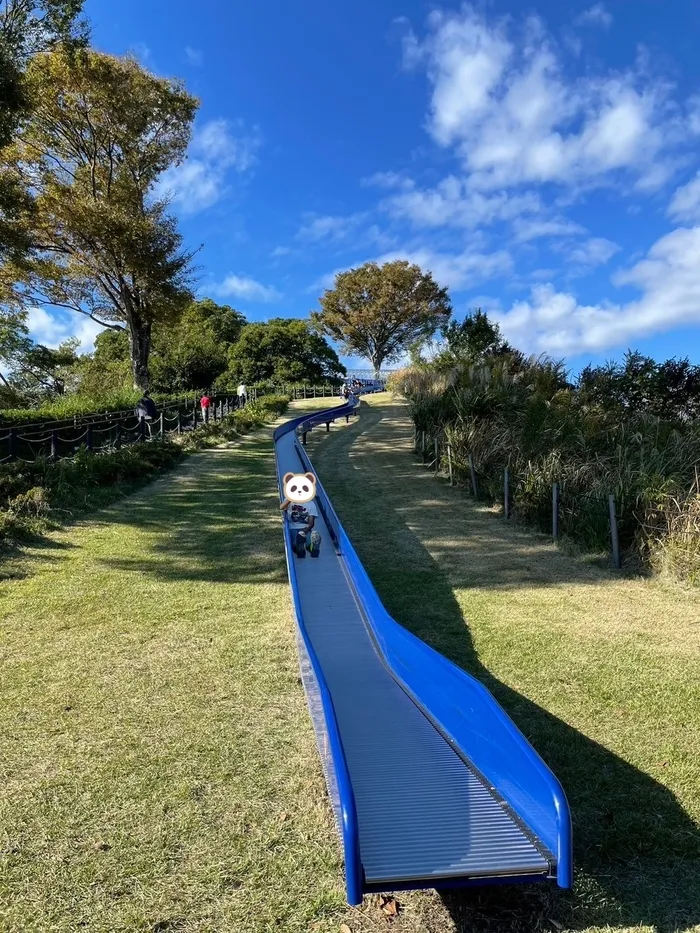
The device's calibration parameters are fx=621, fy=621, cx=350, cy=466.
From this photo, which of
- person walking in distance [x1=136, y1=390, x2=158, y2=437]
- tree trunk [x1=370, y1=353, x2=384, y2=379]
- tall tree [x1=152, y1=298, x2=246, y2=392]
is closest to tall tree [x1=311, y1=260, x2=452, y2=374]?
tree trunk [x1=370, y1=353, x2=384, y2=379]

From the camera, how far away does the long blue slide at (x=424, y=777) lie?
2.54 m

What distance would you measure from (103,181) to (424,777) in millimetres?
26616

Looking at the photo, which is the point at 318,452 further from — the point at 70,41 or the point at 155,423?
the point at 70,41

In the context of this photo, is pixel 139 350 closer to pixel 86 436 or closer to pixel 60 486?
pixel 86 436

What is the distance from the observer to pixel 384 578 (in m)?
7.89

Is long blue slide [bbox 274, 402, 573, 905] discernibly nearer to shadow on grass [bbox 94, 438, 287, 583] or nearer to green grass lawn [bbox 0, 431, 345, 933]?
green grass lawn [bbox 0, 431, 345, 933]

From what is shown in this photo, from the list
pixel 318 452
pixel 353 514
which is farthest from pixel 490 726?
pixel 318 452

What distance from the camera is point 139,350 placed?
26.8 meters

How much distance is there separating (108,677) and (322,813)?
243 centimetres

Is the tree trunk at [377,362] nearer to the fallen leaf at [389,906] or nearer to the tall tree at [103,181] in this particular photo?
the tall tree at [103,181]

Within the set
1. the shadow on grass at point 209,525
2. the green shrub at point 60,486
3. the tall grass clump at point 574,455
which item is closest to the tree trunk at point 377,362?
the tall grass clump at point 574,455

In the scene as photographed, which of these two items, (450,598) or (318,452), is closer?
(450,598)

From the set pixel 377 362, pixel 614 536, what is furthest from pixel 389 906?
pixel 377 362

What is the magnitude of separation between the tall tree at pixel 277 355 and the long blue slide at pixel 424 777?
138 feet
